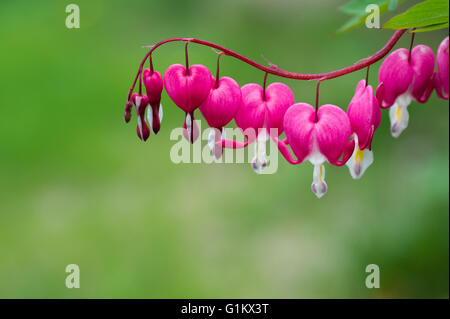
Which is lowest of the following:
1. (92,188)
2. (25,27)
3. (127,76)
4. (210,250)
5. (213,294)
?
(213,294)

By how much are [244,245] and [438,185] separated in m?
1.03

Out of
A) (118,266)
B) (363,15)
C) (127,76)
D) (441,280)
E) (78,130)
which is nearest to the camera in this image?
(363,15)

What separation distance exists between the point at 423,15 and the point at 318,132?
210 mm

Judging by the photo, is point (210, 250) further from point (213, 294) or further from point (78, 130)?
point (78, 130)

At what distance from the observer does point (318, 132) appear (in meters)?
0.77

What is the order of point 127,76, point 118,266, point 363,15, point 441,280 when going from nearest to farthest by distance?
point 363,15, point 441,280, point 118,266, point 127,76

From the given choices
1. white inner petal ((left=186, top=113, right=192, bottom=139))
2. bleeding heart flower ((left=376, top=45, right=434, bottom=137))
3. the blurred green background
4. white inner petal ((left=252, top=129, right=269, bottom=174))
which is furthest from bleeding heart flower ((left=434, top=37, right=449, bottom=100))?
the blurred green background

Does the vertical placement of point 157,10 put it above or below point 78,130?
above

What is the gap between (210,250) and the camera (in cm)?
280

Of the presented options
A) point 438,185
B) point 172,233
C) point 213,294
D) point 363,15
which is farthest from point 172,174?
point 363,15

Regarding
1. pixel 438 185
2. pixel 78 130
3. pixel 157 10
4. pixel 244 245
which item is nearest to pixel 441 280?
pixel 438 185

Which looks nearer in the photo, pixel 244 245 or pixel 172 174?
pixel 244 245

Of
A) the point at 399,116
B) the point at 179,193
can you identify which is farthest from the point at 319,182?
the point at 179,193

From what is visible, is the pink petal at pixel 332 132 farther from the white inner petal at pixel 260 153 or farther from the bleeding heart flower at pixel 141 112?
the bleeding heart flower at pixel 141 112
